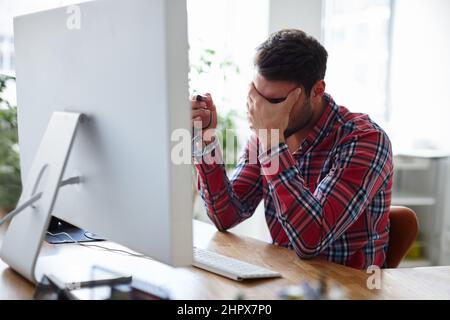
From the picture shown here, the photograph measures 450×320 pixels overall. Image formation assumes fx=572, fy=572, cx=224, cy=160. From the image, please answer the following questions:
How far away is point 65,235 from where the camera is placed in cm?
143

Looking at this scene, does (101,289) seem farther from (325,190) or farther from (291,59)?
(291,59)

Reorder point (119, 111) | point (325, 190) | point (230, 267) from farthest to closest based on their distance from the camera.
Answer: point (325, 190) < point (230, 267) < point (119, 111)

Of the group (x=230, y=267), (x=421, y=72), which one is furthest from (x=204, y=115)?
(x=421, y=72)

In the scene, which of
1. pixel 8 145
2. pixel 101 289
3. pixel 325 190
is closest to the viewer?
pixel 101 289

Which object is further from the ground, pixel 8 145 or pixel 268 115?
pixel 268 115

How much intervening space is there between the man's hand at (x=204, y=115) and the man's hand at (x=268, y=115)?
5.2 inches

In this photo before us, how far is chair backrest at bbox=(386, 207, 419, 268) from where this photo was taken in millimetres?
1501

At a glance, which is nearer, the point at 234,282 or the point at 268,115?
the point at 234,282

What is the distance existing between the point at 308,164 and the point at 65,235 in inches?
25.6

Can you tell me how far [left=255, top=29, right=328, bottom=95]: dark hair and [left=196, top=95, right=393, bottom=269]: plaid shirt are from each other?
12 centimetres

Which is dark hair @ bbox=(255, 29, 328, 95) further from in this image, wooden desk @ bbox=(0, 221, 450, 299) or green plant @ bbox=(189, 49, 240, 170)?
green plant @ bbox=(189, 49, 240, 170)

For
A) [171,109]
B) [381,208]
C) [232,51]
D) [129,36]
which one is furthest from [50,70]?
[232,51]

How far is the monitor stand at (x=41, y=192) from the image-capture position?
1.01 meters

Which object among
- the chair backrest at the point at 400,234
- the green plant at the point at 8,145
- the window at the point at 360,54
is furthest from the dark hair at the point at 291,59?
the window at the point at 360,54
